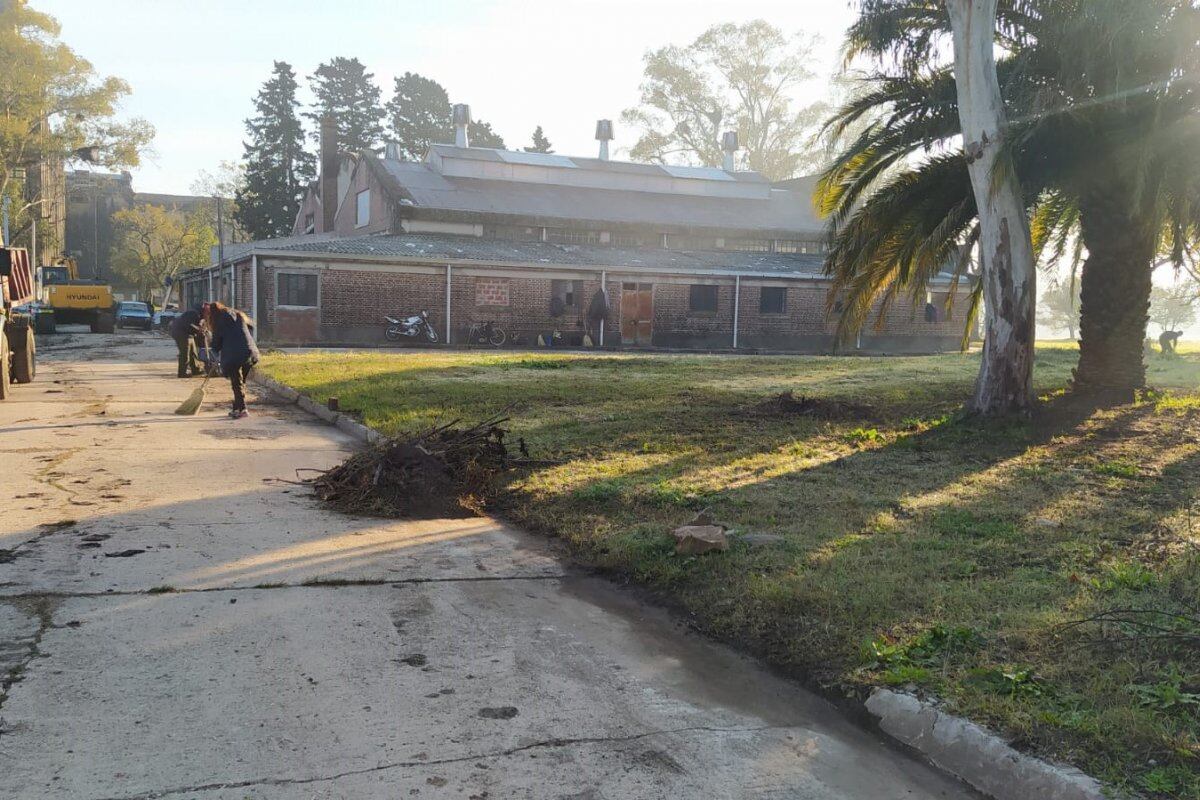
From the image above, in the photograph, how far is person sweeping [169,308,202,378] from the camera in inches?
715

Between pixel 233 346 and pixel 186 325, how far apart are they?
19.9ft

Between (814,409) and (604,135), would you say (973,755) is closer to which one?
(814,409)

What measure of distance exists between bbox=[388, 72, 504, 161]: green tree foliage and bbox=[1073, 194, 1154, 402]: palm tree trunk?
63929 mm

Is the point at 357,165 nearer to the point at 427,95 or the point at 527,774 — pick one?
the point at 427,95

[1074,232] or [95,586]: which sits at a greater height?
[1074,232]

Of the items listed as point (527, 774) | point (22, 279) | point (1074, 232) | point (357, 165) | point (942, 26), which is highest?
point (357, 165)

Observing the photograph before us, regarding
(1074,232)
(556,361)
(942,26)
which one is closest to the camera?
(942,26)

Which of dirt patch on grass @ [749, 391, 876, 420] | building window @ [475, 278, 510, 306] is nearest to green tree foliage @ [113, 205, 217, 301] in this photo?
building window @ [475, 278, 510, 306]

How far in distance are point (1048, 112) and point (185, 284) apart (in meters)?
51.8

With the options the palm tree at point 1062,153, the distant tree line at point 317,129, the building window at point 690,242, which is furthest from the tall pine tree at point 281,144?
the palm tree at point 1062,153

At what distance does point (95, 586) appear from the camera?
5.26 metres

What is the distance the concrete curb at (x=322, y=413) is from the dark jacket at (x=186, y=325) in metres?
1.48

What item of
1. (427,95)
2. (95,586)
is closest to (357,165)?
(427,95)

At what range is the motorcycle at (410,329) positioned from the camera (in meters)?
32.2
